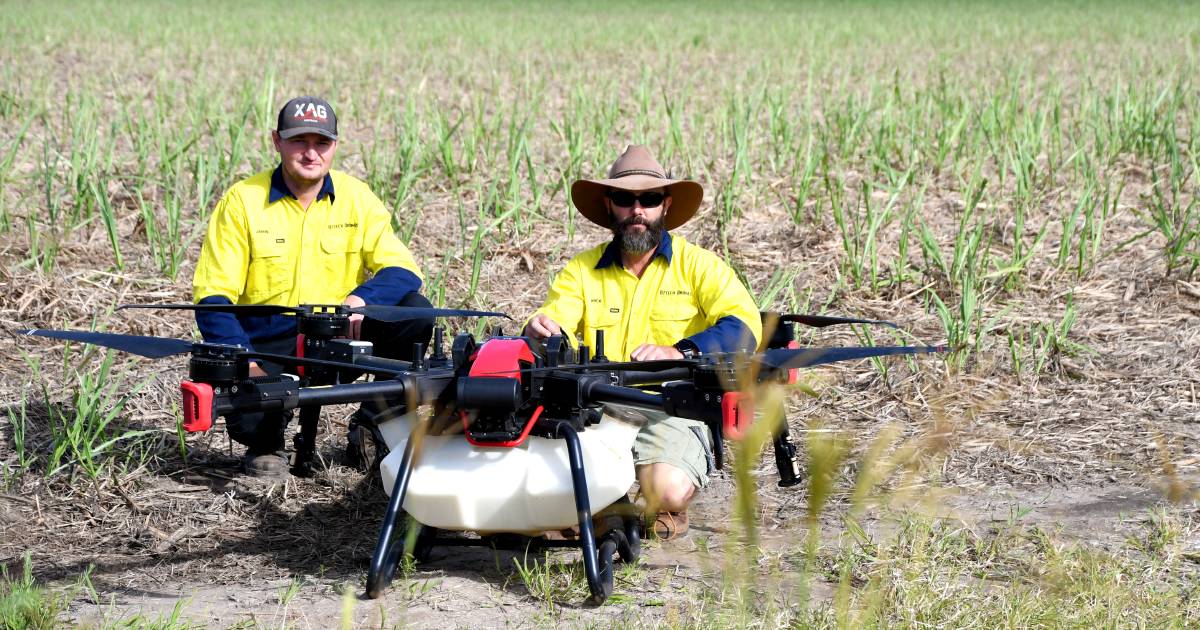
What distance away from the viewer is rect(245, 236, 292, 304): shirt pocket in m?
4.76

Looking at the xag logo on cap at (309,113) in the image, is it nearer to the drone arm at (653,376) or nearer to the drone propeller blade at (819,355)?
the drone arm at (653,376)

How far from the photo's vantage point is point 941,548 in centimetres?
358

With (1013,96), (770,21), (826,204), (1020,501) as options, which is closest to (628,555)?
(1020,501)

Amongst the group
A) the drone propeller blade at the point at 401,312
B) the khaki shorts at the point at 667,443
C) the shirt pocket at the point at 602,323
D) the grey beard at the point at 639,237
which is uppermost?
the grey beard at the point at 639,237

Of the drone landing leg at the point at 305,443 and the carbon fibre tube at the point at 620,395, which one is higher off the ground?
the carbon fibre tube at the point at 620,395

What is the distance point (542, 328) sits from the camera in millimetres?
3938

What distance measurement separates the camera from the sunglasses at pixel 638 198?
4191mm

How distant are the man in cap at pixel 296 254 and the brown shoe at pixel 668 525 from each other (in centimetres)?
130

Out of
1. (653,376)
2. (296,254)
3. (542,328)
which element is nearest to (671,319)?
(542,328)

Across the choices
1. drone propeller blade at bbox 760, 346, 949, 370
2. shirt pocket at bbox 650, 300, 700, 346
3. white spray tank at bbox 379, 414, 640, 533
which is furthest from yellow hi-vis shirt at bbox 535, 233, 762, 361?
drone propeller blade at bbox 760, 346, 949, 370

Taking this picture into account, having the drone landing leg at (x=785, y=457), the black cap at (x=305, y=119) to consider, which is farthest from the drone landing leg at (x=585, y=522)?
the black cap at (x=305, y=119)

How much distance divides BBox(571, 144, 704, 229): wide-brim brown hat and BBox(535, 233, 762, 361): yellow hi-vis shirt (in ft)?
0.56

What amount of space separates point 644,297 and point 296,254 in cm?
146

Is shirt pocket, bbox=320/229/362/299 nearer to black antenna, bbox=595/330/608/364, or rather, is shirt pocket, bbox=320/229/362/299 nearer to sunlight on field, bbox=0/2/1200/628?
sunlight on field, bbox=0/2/1200/628
